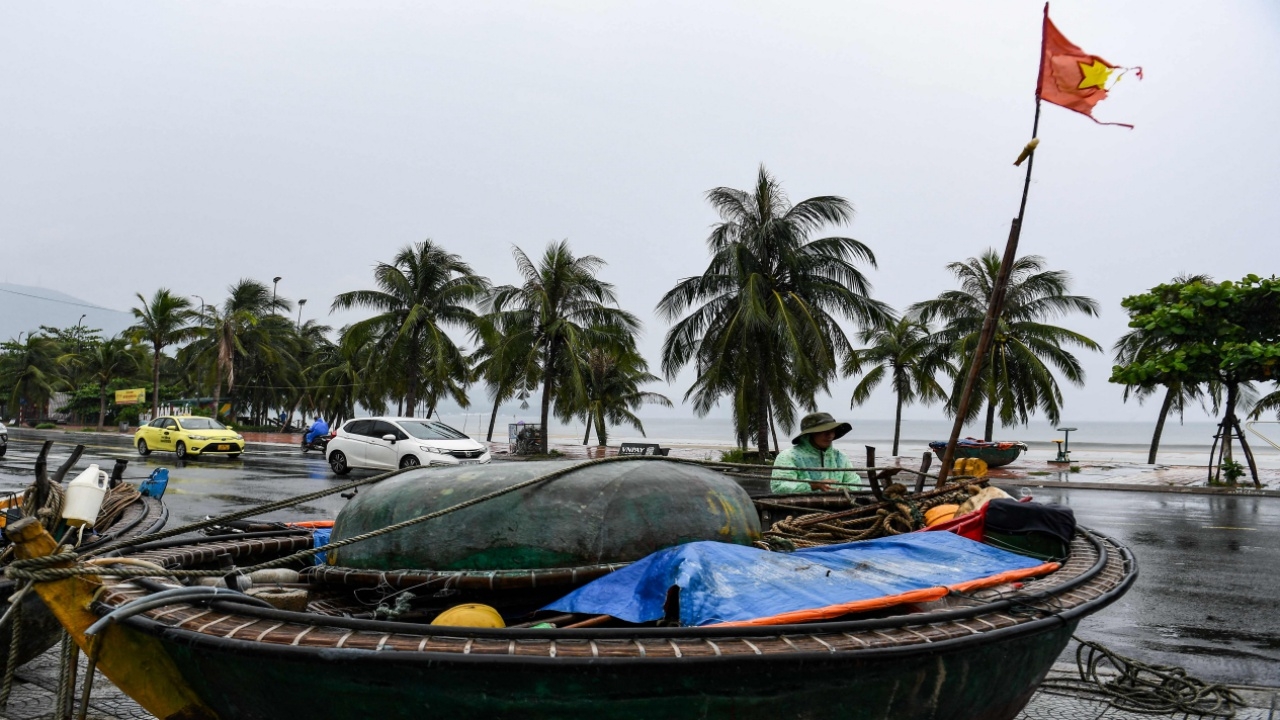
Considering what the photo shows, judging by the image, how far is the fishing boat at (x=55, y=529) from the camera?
12.1 ft

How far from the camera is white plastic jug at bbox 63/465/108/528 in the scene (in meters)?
3.79

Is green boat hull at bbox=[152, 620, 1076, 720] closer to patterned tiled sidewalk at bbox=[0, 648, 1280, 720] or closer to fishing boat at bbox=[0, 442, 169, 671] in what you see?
fishing boat at bbox=[0, 442, 169, 671]

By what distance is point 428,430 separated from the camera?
66.9ft

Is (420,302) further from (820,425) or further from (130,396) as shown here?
(130,396)

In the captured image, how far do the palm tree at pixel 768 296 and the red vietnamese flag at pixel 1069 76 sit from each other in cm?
1565

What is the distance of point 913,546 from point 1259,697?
7.50 feet

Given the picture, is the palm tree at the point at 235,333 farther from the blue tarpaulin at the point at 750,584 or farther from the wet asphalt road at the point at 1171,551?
the blue tarpaulin at the point at 750,584

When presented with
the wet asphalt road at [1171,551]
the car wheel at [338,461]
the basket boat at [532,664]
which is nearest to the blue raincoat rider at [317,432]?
the wet asphalt road at [1171,551]

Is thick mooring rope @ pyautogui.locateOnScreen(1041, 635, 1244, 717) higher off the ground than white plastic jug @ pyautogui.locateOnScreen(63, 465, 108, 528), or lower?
lower

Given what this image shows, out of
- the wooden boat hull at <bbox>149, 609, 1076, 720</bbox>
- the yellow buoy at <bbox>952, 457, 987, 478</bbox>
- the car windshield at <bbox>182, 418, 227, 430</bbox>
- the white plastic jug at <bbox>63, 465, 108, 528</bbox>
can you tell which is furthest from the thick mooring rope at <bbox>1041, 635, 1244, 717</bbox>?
the car windshield at <bbox>182, 418, 227, 430</bbox>

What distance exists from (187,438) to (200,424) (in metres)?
1.48

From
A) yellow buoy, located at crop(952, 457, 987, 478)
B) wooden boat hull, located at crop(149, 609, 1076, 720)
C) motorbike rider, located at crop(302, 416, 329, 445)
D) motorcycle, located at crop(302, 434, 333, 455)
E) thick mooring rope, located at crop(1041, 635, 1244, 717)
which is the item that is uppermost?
yellow buoy, located at crop(952, 457, 987, 478)

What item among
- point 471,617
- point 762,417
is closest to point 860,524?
point 471,617

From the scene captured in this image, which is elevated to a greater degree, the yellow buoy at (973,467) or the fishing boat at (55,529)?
the yellow buoy at (973,467)
